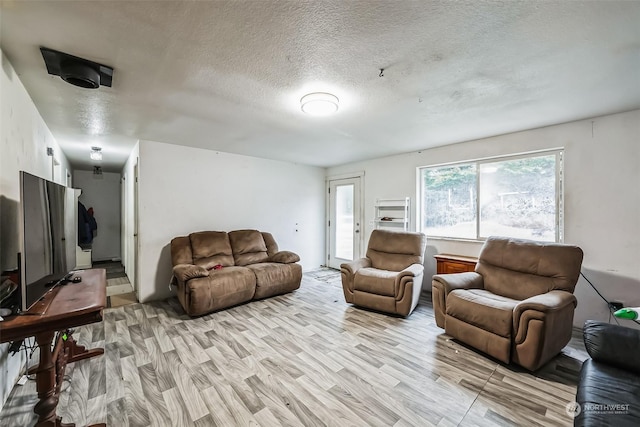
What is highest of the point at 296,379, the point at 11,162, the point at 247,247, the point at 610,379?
the point at 11,162

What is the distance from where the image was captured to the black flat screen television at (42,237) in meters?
1.36

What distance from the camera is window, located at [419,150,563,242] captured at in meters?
3.11

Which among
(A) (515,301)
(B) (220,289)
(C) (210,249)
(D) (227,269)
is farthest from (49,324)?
(A) (515,301)

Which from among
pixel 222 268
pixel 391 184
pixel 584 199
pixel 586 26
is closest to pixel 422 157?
pixel 391 184

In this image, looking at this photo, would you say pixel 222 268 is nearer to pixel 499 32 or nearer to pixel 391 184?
pixel 391 184

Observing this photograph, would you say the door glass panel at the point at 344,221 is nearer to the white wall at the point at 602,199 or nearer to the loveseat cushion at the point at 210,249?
the loveseat cushion at the point at 210,249

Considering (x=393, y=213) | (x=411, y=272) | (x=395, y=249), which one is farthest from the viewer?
(x=393, y=213)

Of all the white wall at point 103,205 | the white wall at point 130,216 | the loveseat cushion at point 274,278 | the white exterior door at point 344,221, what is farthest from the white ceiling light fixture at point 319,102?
the white wall at point 103,205

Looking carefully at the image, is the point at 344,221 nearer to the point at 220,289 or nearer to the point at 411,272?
the point at 411,272

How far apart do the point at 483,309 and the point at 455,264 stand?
1258 millimetres

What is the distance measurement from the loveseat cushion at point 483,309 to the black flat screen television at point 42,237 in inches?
123

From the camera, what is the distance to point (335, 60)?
67.7 inches

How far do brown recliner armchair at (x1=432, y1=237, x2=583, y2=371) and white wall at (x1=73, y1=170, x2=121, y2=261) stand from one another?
7740mm

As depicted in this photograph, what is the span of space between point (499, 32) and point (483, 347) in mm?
2405
